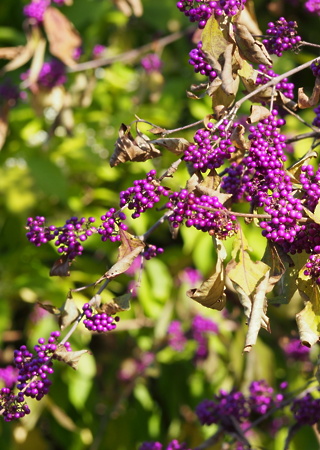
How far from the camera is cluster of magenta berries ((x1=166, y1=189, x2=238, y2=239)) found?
3.27 ft

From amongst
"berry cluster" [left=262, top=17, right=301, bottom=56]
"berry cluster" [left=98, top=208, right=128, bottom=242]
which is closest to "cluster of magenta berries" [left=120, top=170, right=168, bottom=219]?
"berry cluster" [left=98, top=208, right=128, bottom=242]

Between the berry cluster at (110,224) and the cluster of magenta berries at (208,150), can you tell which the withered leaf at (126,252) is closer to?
the berry cluster at (110,224)

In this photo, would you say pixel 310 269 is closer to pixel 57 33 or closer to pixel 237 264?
pixel 237 264

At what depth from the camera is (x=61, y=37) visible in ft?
8.84

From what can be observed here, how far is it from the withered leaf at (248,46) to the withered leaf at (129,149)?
8.4 inches

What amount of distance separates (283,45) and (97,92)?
90.0 inches

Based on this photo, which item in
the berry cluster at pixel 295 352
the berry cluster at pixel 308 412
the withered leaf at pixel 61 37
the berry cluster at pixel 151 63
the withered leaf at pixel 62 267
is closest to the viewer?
the withered leaf at pixel 62 267

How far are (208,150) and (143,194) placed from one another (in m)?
0.12

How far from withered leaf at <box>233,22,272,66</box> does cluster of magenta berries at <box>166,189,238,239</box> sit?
267 mm

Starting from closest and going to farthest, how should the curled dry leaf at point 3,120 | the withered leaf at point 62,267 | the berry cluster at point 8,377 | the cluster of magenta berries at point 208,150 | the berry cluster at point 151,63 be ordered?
1. the cluster of magenta berries at point 208,150
2. the withered leaf at point 62,267
3. the curled dry leaf at point 3,120
4. the berry cluster at point 8,377
5. the berry cluster at point 151,63

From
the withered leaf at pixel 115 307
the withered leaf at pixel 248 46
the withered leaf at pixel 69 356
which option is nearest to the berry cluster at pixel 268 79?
the withered leaf at pixel 248 46

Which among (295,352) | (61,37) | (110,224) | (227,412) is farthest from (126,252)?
(61,37)

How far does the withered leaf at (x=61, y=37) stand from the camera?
2.61 metres

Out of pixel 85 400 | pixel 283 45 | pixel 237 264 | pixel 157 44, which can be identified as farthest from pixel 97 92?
pixel 237 264
